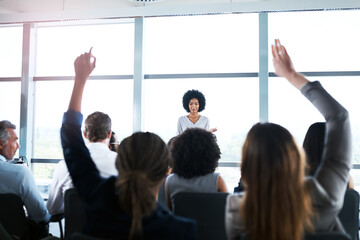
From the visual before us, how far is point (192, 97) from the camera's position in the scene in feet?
16.7

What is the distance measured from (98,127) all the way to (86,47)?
3876mm

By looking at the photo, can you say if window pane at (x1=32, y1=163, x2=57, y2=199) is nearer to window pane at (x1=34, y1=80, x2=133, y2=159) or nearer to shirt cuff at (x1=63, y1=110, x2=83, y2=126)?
window pane at (x1=34, y1=80, x2=133, y2=159)

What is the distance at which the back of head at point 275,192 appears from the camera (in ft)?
2.89

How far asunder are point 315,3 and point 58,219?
4023 millimetres

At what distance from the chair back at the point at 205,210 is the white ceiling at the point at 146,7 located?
3.26 meters

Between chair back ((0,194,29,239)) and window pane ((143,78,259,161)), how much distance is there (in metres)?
3.36

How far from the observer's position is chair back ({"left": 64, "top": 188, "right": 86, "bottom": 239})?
154cm

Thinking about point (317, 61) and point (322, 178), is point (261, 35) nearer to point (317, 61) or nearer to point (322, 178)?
point (317, 61)

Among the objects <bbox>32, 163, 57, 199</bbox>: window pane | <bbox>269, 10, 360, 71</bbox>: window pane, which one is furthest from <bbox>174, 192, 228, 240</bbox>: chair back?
<bbox>32, 163, 57, 199</bbox>: window pane

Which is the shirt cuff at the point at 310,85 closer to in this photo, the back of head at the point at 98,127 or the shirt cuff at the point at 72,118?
the shirt cuff at the point at 72,118

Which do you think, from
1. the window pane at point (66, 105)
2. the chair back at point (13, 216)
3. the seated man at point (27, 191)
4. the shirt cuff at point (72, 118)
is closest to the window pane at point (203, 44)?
the window pane at point (66, 105)

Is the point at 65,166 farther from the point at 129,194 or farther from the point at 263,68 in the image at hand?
the point at 263,68

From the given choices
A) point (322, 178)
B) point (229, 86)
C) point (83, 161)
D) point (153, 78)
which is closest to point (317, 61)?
point (229, 86)

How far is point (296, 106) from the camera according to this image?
4973mm
